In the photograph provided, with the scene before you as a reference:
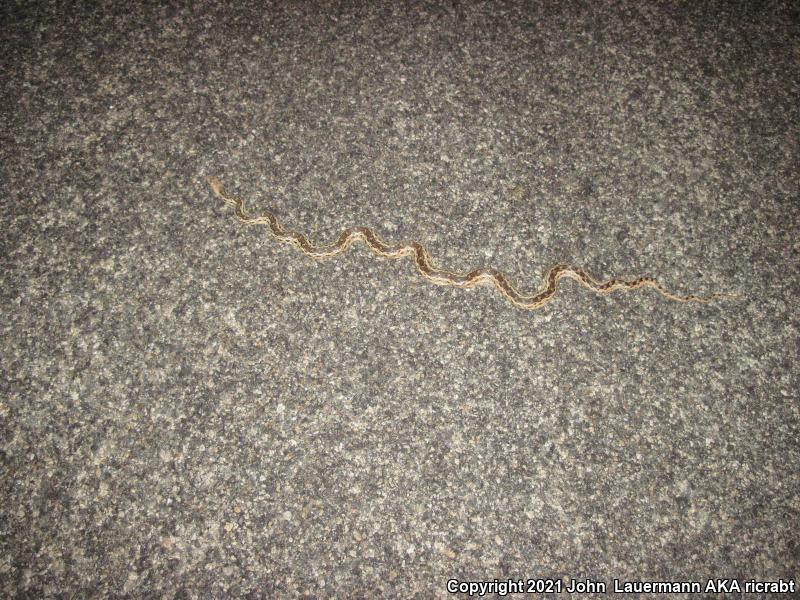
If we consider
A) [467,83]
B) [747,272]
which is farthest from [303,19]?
[747,272]

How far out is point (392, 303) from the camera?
2.31 metres

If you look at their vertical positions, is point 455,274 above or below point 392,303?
above

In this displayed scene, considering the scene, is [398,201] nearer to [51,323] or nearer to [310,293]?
[310,293]

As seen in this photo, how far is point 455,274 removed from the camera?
92.3 inches

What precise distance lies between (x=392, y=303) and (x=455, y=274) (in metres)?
0.36

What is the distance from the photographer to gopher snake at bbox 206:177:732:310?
2.31 metres

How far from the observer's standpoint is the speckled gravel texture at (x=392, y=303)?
75.2 inches

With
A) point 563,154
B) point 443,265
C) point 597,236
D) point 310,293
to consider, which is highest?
point 563,154

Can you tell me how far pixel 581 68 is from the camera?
9.44 feet

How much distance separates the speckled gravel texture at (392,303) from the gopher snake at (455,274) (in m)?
0.05

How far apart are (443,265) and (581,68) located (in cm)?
166

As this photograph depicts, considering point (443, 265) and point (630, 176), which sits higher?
point (630, 176)

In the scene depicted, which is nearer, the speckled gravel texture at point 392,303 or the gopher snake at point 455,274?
the speckled gravel texture at point 392,303

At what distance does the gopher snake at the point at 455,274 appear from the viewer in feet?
7.57
